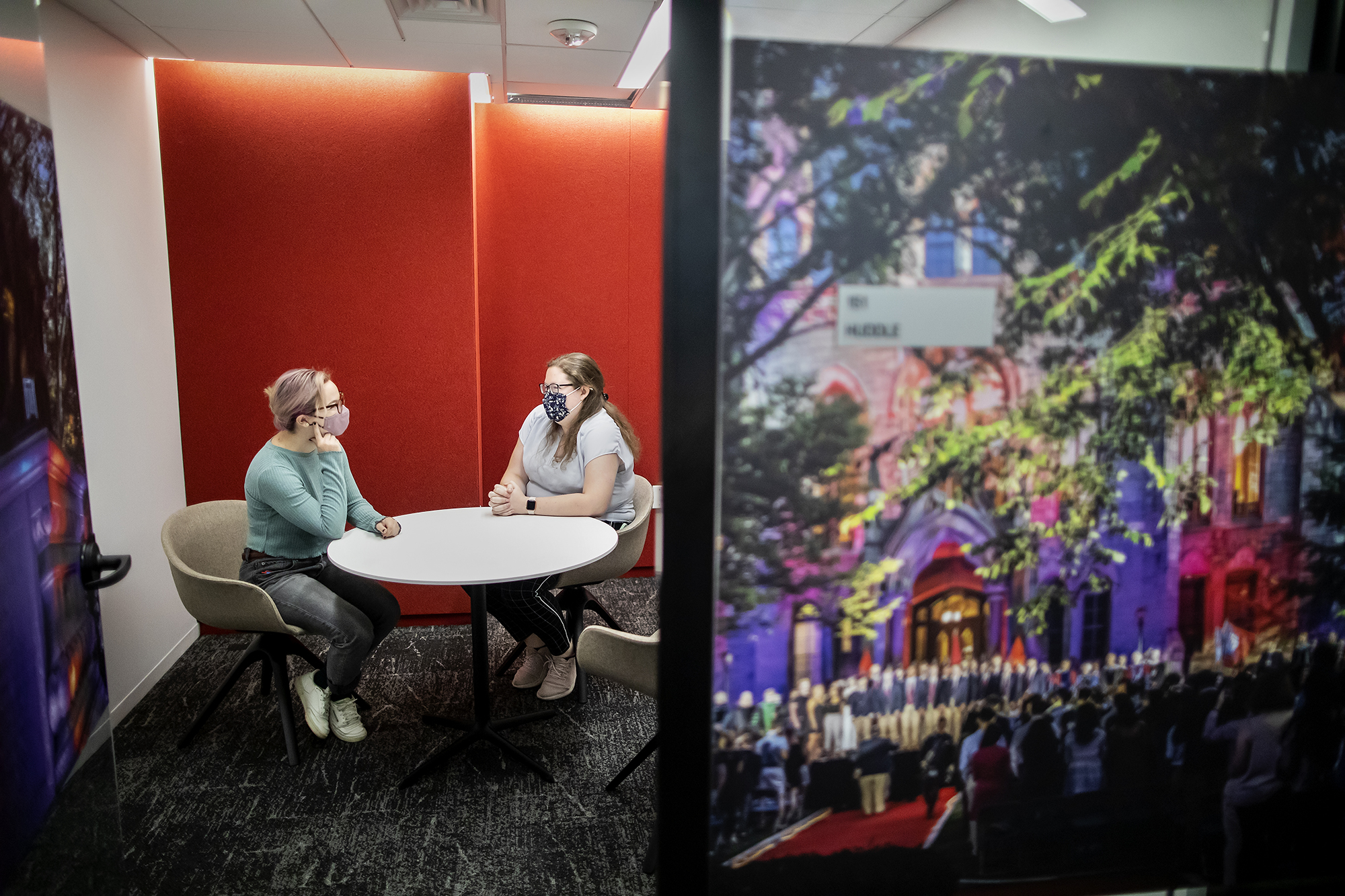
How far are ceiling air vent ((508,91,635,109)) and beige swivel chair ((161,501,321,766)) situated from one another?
258 cm

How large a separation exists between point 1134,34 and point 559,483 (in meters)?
2.59

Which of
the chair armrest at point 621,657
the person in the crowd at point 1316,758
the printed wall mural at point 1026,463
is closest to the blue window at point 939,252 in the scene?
the printed wall mural at point 1026,463

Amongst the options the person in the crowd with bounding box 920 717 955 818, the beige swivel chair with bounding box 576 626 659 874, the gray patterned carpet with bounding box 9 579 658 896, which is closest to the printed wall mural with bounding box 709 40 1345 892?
the person in the crowd with bounding box 920 717 955 818

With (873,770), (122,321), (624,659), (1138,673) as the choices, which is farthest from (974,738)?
(122,321)

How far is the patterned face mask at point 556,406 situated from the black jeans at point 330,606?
3.33ft

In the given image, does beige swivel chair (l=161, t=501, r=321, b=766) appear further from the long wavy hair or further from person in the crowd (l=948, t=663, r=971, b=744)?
person in the crowd (l=948, t=663, r=971, b=744)

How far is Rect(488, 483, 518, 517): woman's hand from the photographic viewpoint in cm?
316

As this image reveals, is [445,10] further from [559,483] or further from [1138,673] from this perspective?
[1138,673]

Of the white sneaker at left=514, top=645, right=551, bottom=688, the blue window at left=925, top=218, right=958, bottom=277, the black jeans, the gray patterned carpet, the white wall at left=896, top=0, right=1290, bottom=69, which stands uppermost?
the white wall at left=896, top=0, right=1290, bottom=69

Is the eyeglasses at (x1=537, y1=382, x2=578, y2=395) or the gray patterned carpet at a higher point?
the eyeglasses at (x1=537, y1=382, x2=578, y2=395)

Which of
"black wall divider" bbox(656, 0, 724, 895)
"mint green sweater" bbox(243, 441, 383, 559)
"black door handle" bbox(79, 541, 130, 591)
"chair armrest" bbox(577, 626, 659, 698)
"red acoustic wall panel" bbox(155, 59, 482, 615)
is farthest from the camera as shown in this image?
"red acoustic wall panel" bbox(155, 59, 482, 615)

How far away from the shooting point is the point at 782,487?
120cm

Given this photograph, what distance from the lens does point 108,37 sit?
3.22 meters

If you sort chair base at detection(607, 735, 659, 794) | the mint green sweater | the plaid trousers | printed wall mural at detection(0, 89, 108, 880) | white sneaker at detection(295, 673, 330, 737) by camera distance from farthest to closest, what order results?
the plaid trousers → white sneaker at detection(295, 673, 330, 737) → the mint green sweater → chair base at detection(607, 735, 659, 794) → printed wall mural at detection(0, 89, 108, 880)
